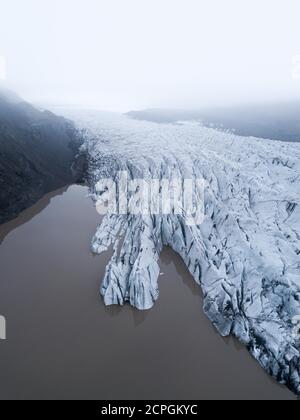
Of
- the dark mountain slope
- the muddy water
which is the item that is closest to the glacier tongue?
the muddy water

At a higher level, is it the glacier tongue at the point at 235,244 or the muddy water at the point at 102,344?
the glacier tongue at the point at 235,244

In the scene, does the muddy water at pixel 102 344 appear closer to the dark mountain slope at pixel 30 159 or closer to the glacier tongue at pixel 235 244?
the glacier tongue at pixel 235 244

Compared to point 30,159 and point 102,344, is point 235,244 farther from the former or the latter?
point 30,159

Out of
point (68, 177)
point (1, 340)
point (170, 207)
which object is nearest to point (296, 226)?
point (170, 207)

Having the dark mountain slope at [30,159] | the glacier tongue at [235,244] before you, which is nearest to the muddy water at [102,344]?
the glacier tongue at [235,244]

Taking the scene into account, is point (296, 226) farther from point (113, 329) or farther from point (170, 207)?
point (113, 329)
